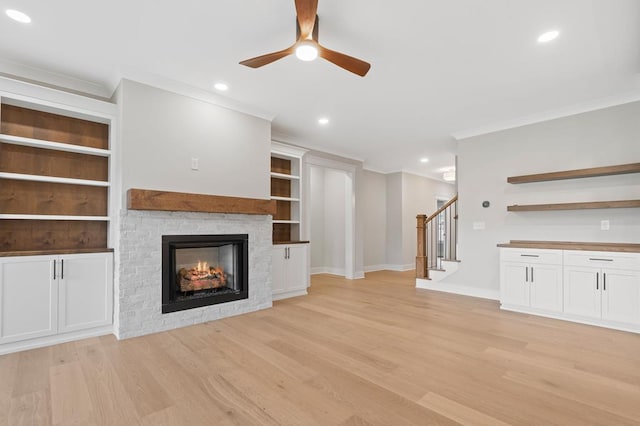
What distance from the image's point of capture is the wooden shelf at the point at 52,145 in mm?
2936

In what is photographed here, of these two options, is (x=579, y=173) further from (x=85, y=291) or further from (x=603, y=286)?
(x=85, y=291)

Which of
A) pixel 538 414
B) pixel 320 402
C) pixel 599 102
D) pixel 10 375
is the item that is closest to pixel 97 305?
pixel 10 375

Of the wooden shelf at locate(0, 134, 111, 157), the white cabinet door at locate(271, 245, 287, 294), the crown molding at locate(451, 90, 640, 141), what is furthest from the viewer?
the white cabinet door at locate(271, 245, 287, 294)

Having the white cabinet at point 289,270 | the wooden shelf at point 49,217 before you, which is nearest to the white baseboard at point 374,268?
the white cabinet at point 289,270

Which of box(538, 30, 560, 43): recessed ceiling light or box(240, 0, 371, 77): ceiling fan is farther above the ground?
box(538, 30, 560, 43): recessed ceiling light

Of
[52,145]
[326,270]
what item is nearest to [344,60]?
[52,145]

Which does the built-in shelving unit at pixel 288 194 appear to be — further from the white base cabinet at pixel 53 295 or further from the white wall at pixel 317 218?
the white base cabinet at pixel 53 295

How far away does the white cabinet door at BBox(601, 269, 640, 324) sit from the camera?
11.0 ft

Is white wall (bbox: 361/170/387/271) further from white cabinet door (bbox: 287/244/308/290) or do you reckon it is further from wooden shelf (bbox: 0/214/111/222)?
wooden shelf (bbox: 0/214/111/222)

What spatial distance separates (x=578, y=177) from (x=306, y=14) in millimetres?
4127

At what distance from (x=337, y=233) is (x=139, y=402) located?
5.94 meters

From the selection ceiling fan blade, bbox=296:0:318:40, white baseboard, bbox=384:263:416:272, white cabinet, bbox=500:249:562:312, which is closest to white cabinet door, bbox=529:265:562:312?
white cabinet, bbox=500:249:562:312

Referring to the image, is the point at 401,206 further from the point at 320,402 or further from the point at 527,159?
the point at 320,402

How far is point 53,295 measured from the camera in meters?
3.01
